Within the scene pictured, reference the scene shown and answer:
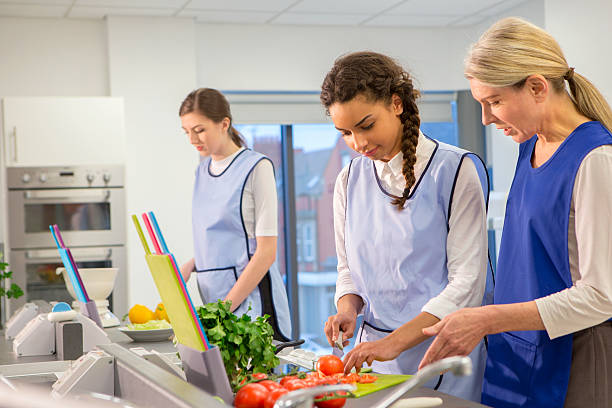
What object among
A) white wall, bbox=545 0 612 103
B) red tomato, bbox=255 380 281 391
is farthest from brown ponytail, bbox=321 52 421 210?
white wall, bbox=545 0 612 103

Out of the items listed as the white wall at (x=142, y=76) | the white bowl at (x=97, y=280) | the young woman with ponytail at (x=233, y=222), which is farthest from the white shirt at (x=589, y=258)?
the white wall at (x=142, y=76)

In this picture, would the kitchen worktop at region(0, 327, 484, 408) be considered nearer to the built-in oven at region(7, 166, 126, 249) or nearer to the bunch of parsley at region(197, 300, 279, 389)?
the bunch of parsley at region(197, 300, 279, 389)

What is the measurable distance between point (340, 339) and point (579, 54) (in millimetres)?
2360

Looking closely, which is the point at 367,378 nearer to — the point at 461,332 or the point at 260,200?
the point at 461,332

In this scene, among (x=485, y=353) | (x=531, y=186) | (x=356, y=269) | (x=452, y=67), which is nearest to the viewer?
(x=531, y=186)

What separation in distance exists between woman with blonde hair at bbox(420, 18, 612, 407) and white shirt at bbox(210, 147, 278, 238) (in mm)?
1159

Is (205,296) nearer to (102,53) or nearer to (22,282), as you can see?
(22,282)

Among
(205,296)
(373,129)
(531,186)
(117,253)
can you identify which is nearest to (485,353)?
(531,186)

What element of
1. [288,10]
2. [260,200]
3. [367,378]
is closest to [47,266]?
[260,200]

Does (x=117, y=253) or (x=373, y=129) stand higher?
(x=373, y=129)

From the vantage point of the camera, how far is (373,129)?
1619 mm

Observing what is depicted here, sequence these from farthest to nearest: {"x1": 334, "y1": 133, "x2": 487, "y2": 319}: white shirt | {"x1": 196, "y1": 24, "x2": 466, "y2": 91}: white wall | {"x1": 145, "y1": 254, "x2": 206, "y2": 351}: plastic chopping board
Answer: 1. {"x1": 196, "y1": 24, "x2": 466, "y2": 91}: white wall
2. {"x1": 334, "y1": 133, "x2": 487, "y2": 319}: white shirt
3. {"x1": 145, "y1": 254, "x2": 206, "y2": 351}: plastic chopping board

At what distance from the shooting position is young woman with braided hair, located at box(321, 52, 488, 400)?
157cm

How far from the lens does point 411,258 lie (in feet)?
5.31
